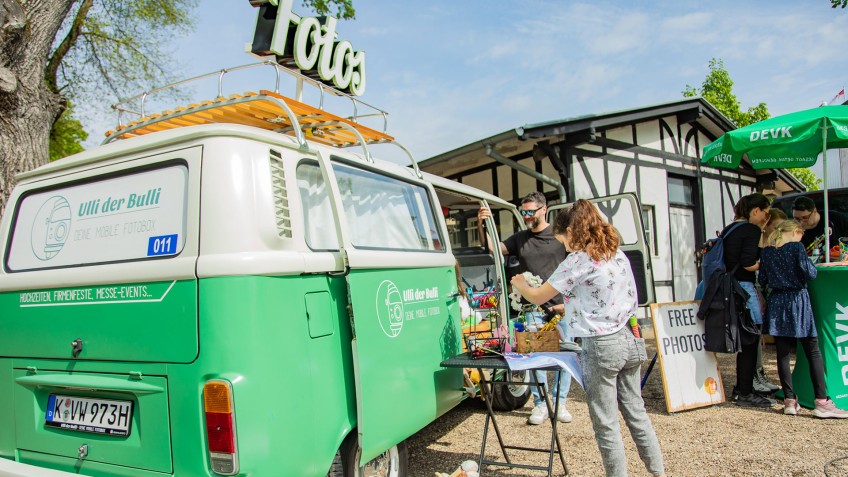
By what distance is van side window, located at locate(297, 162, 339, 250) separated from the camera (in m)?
2.83

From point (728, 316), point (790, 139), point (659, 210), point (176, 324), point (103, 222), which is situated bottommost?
point (728, 316)

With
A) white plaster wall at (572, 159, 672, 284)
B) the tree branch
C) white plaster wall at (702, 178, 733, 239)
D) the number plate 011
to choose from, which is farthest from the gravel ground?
the tree branch

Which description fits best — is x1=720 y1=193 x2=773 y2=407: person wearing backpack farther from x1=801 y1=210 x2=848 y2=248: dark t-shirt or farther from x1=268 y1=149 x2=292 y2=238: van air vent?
x1=268 y1=149 x2=292 y2=238: van air vent

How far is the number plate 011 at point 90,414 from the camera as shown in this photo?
252 cm

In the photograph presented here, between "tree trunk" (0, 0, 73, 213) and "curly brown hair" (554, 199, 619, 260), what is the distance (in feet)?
19.0

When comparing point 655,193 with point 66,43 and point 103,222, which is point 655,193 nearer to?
point 103,222

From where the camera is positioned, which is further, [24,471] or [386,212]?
[386,212]

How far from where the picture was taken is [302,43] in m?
5.06

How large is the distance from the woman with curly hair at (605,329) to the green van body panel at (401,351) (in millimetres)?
785

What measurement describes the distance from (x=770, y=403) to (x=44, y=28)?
8325 millimetres

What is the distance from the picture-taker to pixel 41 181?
3.12m

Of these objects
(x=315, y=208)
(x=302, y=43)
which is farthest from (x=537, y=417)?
(x=302, y=43)

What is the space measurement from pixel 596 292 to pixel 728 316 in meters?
→ 2.76

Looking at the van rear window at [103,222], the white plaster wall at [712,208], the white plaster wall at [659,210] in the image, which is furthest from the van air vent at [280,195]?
the white plaster wall at [712,208]
